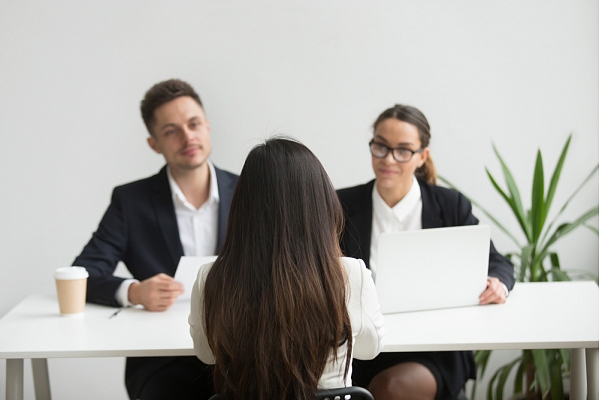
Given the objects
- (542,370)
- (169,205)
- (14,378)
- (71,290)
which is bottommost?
(542,370)

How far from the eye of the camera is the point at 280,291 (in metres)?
1.46

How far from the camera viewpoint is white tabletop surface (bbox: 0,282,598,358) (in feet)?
6.03

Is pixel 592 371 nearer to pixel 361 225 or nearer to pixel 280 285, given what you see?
pixel 361 225

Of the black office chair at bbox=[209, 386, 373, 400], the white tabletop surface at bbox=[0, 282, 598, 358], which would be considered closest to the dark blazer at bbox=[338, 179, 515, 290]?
the white tabletop surface at bbox=[0, 282, 598, 358]

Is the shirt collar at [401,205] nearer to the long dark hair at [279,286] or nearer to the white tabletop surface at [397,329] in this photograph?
the white tabletop surface at [397,329]

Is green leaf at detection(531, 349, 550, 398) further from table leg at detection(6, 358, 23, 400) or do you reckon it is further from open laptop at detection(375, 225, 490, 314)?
table leg at detection(6, 358, 23, 400)

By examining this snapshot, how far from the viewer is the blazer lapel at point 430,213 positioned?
2.53 meters

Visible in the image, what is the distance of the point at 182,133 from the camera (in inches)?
103

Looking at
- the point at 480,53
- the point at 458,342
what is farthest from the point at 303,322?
the point at 480,53

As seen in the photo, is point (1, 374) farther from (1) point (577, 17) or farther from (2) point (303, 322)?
(1) point (577, 17)

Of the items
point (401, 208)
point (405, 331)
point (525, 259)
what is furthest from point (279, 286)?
point (525, 259)

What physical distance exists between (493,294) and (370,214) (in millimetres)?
573

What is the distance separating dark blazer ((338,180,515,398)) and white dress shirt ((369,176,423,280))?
0.09ft

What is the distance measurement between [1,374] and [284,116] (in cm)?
200
